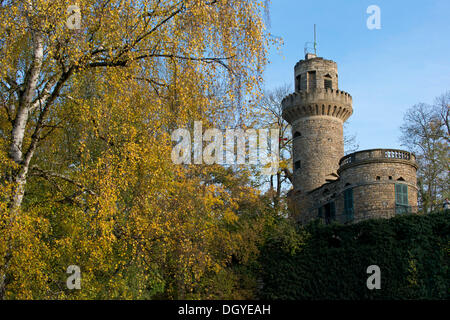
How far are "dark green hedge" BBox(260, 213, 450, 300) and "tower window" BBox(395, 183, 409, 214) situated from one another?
8.05 ft

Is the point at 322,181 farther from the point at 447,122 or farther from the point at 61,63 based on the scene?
the point at 61,63

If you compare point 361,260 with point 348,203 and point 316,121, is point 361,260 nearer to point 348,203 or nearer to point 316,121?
point 348,203

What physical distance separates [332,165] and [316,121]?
2986mm

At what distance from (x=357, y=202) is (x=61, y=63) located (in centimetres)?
1945

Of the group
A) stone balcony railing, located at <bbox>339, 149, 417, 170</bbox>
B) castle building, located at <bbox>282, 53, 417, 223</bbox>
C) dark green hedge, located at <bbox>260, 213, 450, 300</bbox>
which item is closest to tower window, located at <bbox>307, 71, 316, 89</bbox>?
castle building, located at <bbox>282, 53, 417, 223</bbox>

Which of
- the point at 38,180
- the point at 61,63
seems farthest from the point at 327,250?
the point at 61,63

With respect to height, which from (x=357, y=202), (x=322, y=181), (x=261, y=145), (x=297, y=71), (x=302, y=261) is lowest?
(x=302, y=261)

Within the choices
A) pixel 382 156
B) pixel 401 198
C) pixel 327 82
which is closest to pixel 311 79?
pixel 327 82

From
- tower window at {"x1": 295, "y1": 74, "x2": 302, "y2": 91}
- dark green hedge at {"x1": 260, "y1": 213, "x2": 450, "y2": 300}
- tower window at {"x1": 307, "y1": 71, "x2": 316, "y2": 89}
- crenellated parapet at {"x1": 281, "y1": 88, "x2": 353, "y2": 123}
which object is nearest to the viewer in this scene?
dark green hedge at {"x1": 260, "y1": 213, "x2": 450, "y2": 300}

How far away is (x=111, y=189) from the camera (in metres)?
11.4

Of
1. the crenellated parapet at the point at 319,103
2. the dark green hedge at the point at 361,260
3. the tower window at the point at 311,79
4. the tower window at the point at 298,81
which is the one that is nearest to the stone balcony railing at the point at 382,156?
the dark green hedge at the point at 361,260

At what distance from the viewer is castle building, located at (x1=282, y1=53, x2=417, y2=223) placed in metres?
27.4

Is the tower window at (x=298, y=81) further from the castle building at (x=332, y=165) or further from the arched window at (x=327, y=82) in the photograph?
the arched window at (x=327, y=82)

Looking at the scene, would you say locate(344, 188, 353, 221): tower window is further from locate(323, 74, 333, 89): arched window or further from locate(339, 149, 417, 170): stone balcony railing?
locate(323, 74, 333, 89): arched window
